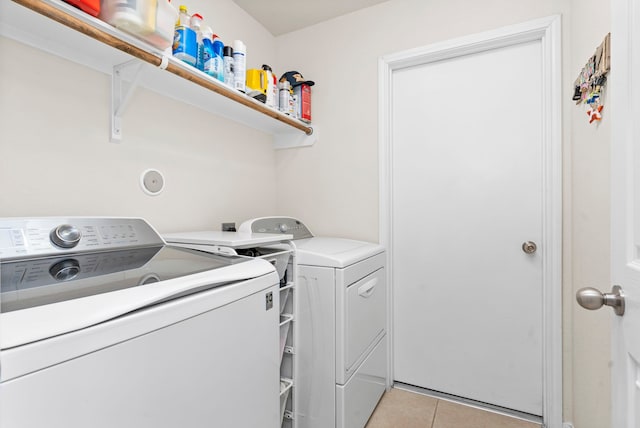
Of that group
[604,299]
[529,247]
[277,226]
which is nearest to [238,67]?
[277,226]

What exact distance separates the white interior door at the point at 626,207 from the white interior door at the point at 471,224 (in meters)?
1.15

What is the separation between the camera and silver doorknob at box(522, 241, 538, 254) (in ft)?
5.75

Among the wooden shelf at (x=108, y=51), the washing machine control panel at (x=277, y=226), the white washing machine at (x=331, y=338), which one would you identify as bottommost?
the white washing machine at (x=331, y=338)

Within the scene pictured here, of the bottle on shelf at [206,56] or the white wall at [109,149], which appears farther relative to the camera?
the bottle on shelf at [206,56]

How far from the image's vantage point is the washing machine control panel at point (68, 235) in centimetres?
94

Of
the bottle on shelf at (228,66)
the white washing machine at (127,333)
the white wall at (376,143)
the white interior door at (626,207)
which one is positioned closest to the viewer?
the white washing machine at (127,333)

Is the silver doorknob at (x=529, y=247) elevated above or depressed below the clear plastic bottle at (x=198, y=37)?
below

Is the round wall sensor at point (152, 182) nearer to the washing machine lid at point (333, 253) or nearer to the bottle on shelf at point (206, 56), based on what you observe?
the bottle on shelf at point (206, 56)

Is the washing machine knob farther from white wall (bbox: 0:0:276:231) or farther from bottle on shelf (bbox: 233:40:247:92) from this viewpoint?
bottle on shelf (bbox: 233:40:247:92)

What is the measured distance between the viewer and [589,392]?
1.31 metres

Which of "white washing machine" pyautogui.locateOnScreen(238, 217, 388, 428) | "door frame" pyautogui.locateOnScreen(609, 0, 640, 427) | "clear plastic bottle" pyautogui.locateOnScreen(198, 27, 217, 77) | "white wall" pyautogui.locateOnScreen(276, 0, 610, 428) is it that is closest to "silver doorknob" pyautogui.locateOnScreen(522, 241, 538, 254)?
"white wall" pyautogui.locateOnScreen(276, 0, 610, 428)

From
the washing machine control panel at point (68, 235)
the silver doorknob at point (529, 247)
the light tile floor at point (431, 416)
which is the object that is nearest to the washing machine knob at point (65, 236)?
the washing machine control panel at point (68, 235)

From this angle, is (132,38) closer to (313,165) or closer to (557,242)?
(313,165)

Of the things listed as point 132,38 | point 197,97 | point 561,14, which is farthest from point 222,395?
point 561,14
